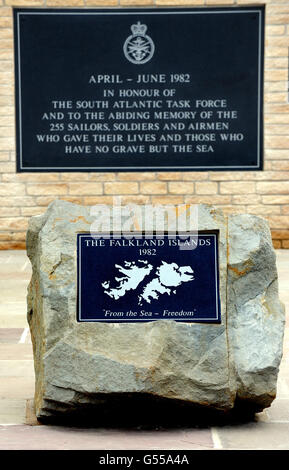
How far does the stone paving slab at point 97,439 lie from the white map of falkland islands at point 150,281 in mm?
532

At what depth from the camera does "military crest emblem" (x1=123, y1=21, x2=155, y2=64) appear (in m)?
8.14

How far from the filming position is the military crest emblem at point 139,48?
8141mm

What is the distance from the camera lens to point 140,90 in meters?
8.18

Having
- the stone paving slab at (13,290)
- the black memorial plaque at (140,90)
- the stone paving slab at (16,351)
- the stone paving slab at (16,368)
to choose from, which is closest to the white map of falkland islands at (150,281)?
the stone paving slab at (16,368)

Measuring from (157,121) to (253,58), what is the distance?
112 centimetres

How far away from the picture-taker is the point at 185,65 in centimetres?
814

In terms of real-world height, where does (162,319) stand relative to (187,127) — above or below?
below

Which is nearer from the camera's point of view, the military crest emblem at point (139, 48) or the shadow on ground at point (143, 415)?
the shadow on ground at point (143, 415)

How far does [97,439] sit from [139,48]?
221 inches

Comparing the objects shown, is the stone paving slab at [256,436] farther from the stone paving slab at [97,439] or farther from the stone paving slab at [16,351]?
the stone paving slab at [16,351]

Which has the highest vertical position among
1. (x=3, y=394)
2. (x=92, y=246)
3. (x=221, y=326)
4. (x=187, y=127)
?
(x=187, y=127)
